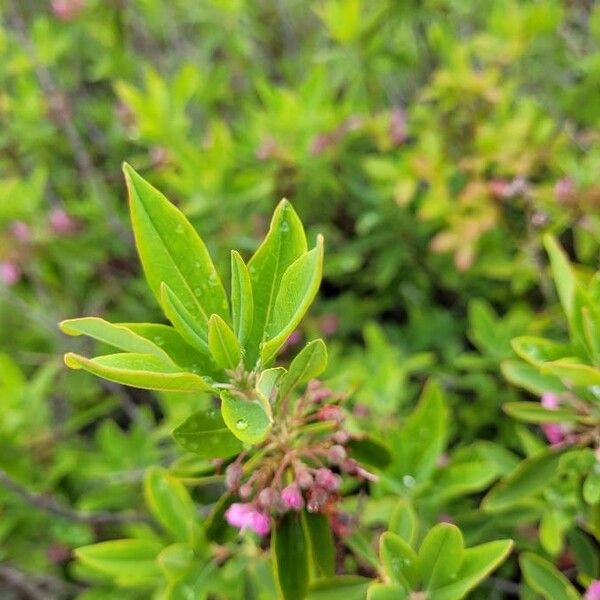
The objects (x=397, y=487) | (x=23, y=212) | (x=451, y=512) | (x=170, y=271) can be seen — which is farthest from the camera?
(x=23, y=212)

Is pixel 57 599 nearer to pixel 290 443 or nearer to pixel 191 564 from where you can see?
pixel 191 564

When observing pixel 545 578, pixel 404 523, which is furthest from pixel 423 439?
pixel 545 578

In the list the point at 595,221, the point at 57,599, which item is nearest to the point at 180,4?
the point at 595,221

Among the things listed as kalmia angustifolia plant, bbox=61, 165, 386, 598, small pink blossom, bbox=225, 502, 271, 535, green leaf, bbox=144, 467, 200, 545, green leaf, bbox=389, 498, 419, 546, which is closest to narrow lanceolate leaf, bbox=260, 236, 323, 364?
kalmia angustifolia plant, bbox=61, 165, 386, 598

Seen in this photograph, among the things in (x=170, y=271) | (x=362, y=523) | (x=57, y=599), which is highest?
(x=170, y=271)

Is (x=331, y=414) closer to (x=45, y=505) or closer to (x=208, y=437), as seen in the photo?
(x=208, y=437)
